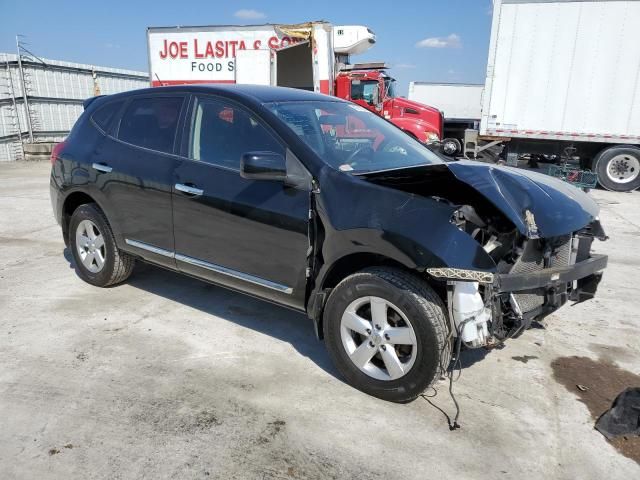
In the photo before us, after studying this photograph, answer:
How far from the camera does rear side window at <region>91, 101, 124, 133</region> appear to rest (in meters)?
4.37

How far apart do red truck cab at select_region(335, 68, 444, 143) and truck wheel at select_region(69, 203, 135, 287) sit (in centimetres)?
1025

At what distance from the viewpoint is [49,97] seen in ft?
54.5

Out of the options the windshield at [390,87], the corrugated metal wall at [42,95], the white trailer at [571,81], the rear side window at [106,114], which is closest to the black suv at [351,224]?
the rear side window at [106,114]

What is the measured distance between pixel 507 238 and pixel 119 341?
2.80 metres

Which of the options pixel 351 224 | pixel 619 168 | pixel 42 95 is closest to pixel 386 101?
pixel 619 168

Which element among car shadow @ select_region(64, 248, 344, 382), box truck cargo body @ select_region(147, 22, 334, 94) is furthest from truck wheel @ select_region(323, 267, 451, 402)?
box truck cargo body @ select_region(147, 22, 334, 94)

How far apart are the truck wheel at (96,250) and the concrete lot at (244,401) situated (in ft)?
0.54

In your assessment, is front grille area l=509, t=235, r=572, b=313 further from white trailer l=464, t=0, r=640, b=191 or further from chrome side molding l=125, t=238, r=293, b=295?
white trailer l=464, t=0, r=640, b=191

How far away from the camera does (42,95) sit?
16312 mm

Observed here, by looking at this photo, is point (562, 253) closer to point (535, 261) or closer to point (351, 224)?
point (535, 261)

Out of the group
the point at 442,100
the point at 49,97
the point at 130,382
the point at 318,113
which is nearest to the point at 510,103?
the point at 318,113

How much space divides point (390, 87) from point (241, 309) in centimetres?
1188

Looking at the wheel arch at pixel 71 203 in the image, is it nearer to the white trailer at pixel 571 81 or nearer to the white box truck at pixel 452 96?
the white trailer at pixel 571 81

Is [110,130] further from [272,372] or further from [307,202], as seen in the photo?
[272,372]
